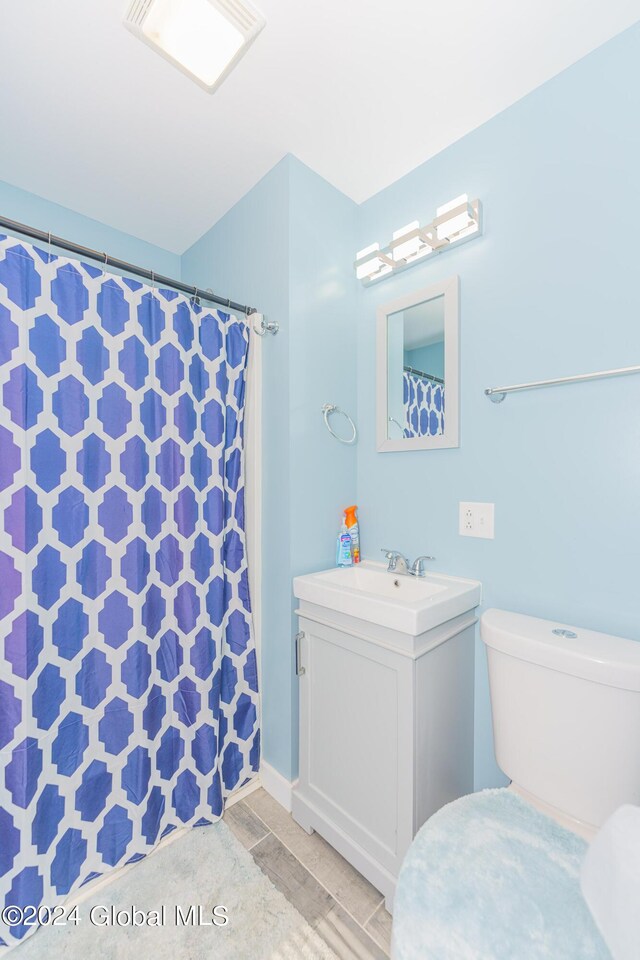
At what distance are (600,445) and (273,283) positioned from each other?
131 cm

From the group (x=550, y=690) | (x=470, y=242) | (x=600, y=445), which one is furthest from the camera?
(x=470, y=242)

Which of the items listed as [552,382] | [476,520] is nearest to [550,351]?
[552,382]

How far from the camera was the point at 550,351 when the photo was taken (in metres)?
1.22

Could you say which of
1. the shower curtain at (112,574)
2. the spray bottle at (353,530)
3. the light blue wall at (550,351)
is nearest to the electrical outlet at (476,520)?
the light blue wall at (550,351)

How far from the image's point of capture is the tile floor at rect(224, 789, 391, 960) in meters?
1.08

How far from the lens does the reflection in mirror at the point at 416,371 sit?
4.86ft

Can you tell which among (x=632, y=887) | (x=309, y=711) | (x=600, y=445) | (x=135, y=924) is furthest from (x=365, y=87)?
(x=135, y=924)

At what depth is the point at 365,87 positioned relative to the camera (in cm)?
128

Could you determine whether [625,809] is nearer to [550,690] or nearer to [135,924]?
[550,690]

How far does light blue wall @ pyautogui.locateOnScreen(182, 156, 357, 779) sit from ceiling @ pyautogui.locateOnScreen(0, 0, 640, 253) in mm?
179

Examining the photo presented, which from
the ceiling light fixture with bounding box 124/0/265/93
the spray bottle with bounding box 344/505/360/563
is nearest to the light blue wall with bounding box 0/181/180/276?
the ceiling light fixture with bounding box 124/0/265/93

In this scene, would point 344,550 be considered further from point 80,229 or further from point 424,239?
point 80,229

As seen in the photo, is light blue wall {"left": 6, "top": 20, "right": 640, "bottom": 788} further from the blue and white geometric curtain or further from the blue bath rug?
the blue bath rug

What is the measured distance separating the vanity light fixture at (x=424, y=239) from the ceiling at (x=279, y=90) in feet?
1.06
